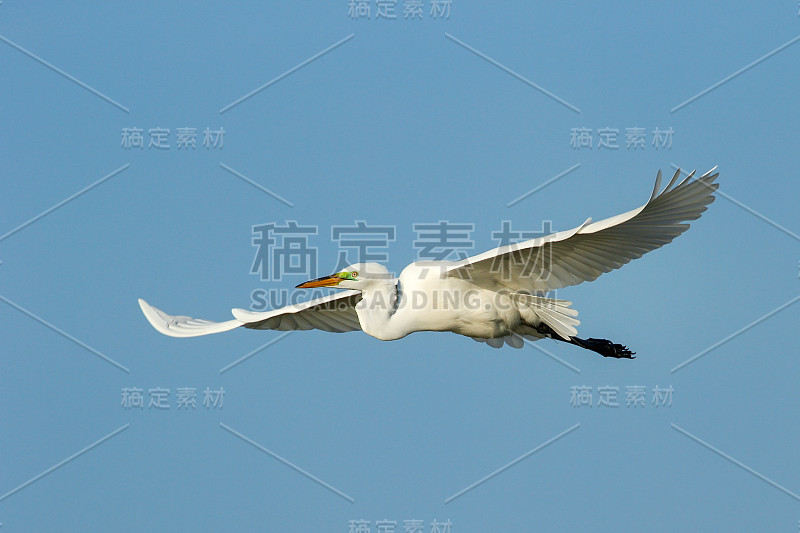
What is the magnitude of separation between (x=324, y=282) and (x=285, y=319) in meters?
1.62

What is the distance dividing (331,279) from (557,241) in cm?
257

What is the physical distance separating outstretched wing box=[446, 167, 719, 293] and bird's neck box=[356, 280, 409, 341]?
2.43 feet

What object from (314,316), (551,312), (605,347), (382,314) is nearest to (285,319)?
(314,316)

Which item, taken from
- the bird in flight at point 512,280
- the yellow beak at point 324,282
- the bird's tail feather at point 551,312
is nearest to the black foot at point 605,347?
the bird in flight at point 512,280

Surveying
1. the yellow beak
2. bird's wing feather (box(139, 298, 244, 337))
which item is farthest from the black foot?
bird's wing feather (box(139, 298, 244, 337))

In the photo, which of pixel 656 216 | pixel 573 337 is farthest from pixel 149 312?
pixel 656 216

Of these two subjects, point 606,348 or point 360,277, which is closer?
point 360,277

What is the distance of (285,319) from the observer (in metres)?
11.8

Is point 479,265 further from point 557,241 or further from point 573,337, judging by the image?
point 573,337

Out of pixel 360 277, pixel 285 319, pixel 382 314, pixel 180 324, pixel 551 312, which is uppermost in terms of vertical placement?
pixel 360 277

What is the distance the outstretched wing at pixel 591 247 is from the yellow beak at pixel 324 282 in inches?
50.6

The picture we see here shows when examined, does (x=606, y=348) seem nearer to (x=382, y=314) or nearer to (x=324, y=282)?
(x=382, y=314)

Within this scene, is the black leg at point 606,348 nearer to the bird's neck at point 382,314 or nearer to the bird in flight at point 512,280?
the bird in flight at point 512,280

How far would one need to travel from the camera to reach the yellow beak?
10.3 m
